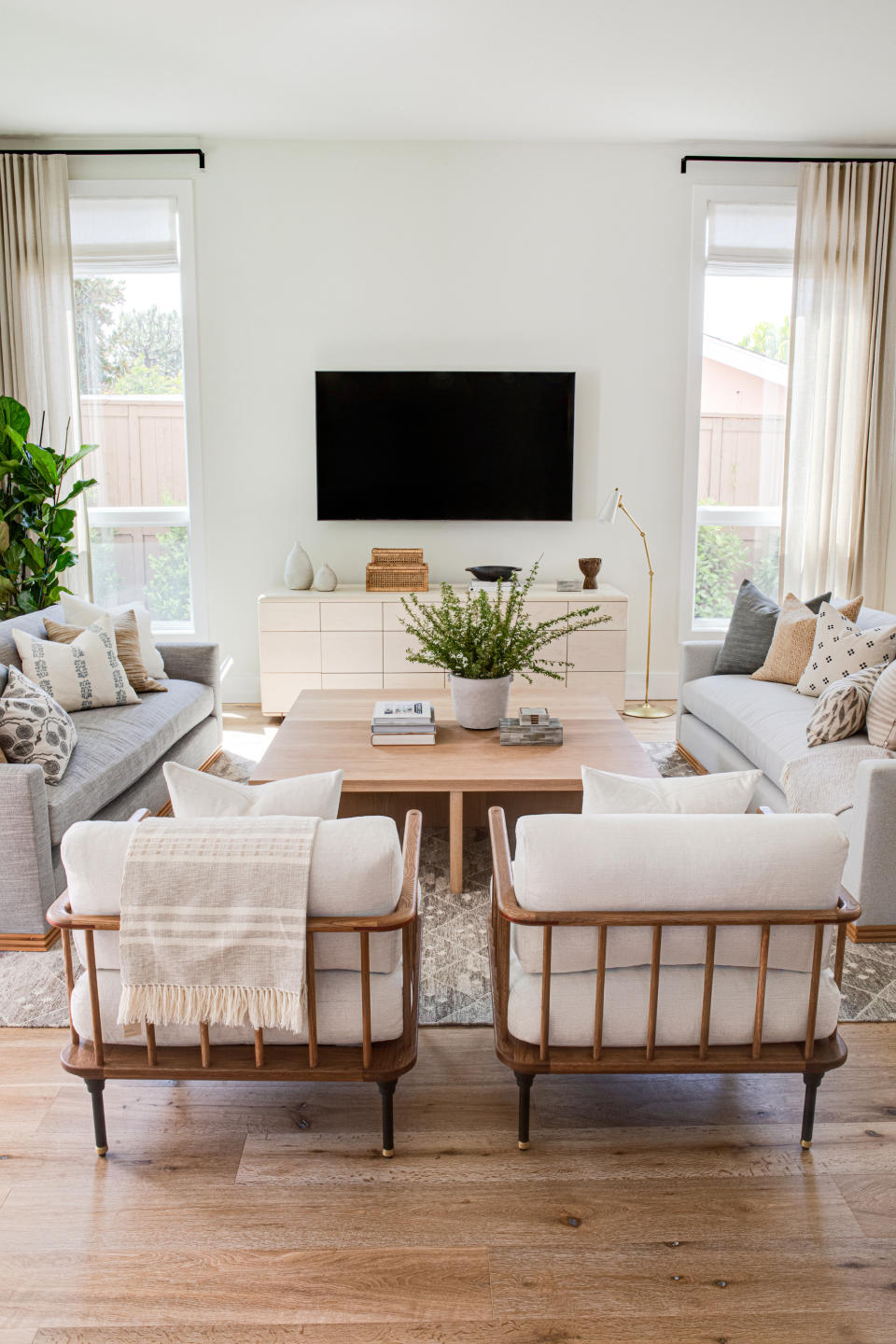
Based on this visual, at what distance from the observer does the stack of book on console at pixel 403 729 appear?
11.6ft

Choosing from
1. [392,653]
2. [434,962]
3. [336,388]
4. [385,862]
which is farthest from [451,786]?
[336,388]

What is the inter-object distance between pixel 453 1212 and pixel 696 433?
184 inches

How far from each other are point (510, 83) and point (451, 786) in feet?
10.5

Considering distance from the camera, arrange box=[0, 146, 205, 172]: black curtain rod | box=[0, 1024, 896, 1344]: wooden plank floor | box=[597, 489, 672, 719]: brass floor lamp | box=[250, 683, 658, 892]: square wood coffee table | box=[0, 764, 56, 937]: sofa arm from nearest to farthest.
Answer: box=[0, 1024, 896, 1344]: wooden plank floor, box=[0, 764, 56, 937]: sofa arm, box=[250, 683, 658, 892]: square wood coffee table, box=[0, 146, 205, 172]: black curtain rod, box=[597, 489, 672, 719]: brass floor lamp

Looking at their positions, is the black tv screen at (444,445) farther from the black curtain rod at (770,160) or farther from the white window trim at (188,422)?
the black curtain rod at (770,160)

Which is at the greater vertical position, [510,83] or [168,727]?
[510,83]

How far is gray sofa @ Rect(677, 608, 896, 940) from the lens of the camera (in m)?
2.81

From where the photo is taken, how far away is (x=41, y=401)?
5461mm

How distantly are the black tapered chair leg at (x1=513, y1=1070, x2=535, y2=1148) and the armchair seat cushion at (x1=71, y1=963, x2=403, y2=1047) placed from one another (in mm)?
263

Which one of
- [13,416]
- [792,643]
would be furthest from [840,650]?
[13,416]

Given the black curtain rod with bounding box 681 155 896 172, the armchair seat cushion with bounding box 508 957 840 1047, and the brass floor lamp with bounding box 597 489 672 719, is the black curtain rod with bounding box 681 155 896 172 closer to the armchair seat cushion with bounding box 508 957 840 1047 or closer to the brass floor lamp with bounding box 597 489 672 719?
the brass floor lamp with bounding box 597 489 672 719

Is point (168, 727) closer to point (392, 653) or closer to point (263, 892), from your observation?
point (392, 653)

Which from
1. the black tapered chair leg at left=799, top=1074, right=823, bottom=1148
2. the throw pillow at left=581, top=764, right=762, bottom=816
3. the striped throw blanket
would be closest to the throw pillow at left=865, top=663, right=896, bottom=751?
the throw pillow at left=581, top=764, right=762, bottom=816

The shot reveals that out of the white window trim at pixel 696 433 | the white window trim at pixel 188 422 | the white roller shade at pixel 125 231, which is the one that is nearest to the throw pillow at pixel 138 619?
the white window trim at pixel 188 422
